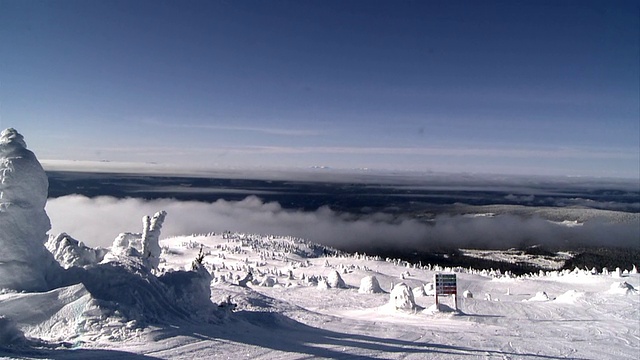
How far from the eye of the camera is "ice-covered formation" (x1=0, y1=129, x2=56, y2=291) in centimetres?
1778

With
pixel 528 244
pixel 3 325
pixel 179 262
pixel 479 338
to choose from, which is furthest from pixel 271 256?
pixel 528 244

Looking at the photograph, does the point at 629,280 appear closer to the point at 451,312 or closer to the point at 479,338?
the point at 451,312

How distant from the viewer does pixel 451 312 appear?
109 feet

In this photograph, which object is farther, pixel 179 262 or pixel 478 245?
pixel 478 245

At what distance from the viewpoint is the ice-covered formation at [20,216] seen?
58.3ft

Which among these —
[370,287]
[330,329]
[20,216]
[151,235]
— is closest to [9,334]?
[20,216]

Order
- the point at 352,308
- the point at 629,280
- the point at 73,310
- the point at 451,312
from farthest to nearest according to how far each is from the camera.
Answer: the point at 629,280 < the point at 352,308 < the point at 451,312 < the point at 73,310

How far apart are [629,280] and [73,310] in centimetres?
6812

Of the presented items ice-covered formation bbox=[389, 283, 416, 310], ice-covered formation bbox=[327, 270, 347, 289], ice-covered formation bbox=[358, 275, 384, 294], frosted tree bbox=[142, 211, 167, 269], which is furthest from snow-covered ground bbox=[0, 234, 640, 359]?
ice-covered formation bbox=[327, 270, 347, 289]

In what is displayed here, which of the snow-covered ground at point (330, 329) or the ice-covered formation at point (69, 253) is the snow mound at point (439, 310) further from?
the ice-covered formation at point (69, 253)

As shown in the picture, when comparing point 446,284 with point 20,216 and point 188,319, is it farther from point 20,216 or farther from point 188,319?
point 20,216

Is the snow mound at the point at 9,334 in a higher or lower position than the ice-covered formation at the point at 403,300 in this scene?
higher

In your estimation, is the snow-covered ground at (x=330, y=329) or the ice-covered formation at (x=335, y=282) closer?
the snow-covered ground at (x=330, y=329)

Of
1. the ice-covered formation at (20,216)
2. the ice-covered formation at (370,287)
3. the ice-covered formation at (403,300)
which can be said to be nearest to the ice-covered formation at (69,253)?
the ice-covered formation at (20,216)
